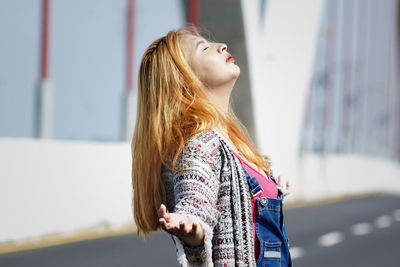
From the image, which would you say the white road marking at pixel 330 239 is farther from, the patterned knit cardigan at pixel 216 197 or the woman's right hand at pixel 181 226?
the woman's right hand at pixel 181 226

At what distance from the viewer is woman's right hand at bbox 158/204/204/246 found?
2248 millimetres

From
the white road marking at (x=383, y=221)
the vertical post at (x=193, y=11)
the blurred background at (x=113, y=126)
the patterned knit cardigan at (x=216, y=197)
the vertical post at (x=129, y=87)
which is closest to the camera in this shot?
the patterned knit cardigan at (x=216, y=197)

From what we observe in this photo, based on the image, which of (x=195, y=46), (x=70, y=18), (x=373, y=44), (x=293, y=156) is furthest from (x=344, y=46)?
(x=195, y=46)

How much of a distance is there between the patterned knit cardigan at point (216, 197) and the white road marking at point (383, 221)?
14.4 meters

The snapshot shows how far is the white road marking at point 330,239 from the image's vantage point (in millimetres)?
12607

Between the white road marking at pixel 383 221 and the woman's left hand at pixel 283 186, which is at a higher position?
the woman's left hand at pixel 283 186

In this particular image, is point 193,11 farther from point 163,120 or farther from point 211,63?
point 163,120

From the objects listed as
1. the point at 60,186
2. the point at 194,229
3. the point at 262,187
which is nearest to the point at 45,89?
the point at 60,186

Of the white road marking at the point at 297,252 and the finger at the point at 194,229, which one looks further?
the white road marking at the point at 297,252

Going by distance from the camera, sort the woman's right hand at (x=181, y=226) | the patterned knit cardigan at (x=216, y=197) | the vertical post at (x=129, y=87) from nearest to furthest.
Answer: the woman's right hand at (x=181, y=226)
the patterned knit cardigan at (x=216, y=197)
the vertical post at (x=129, y=87)

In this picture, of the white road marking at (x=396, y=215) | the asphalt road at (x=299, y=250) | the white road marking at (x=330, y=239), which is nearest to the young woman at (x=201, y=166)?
the asphalt road at (x=299, y=250)

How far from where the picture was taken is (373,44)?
56906 mm

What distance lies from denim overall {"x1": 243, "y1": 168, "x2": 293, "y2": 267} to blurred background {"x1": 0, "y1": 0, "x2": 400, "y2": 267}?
107 centimetres

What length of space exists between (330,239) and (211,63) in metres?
10.9
